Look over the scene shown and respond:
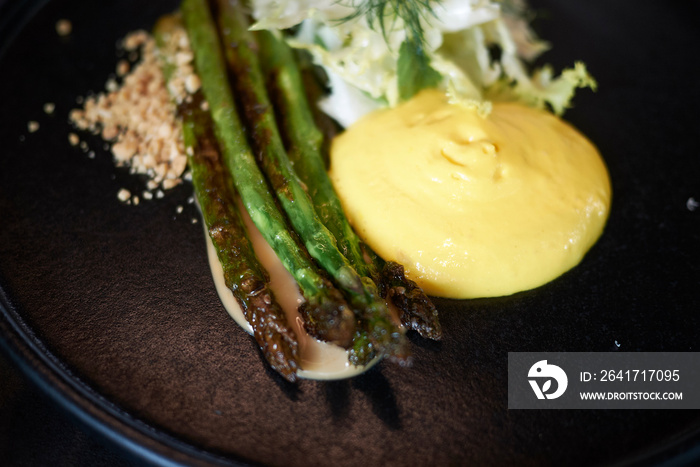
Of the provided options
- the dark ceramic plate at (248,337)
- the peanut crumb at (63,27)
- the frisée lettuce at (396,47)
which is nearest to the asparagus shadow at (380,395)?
the dark ceramic plate at (248,337)

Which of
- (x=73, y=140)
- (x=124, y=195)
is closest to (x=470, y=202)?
(x=124, y=195)

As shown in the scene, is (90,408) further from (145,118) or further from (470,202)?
(470,202)

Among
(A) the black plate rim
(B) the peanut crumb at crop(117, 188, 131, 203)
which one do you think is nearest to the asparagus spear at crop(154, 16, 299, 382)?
(B) the peanut crumb at crop(117, 188, 131, 203)

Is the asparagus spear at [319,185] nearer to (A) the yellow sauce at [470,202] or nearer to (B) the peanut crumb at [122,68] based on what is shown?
(A) the yellow sauce at [470,202]

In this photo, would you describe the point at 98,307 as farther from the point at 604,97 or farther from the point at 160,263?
the point at 604,97

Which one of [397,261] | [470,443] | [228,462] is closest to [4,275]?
[228,462]

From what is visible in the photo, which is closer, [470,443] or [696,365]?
[470,443]
